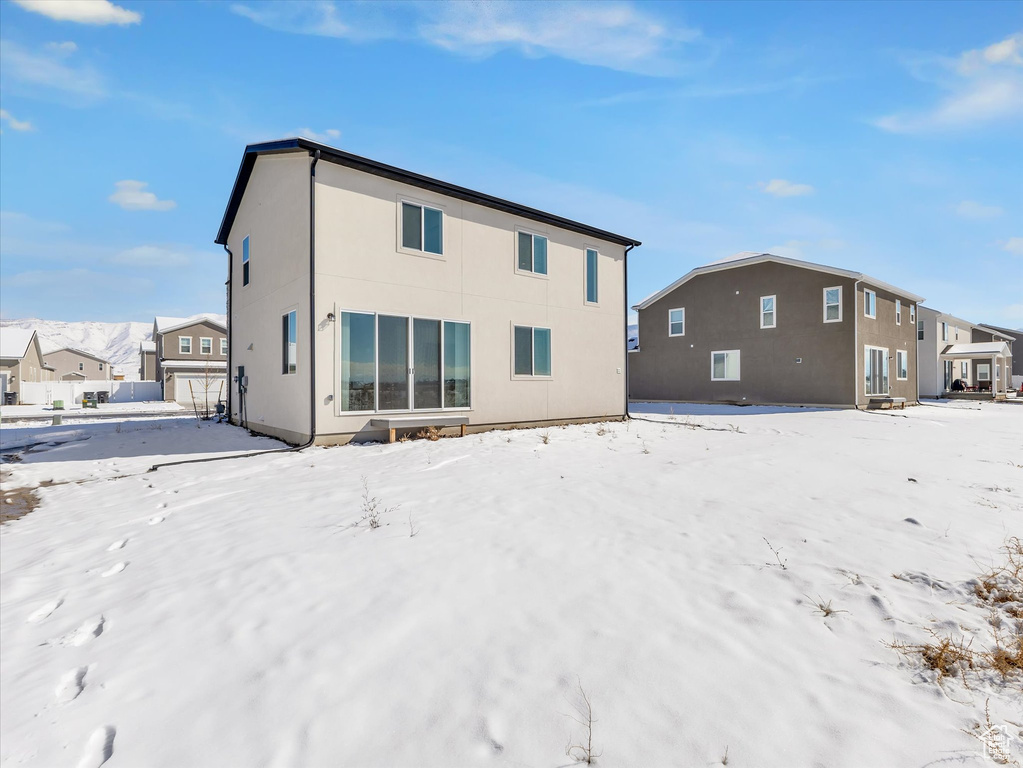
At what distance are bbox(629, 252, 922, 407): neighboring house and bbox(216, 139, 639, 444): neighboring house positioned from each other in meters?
10.7

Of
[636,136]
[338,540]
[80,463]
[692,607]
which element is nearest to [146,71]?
[80,463]

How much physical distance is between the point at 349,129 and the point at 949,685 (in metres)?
13.6

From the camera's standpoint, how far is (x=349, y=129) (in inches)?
453

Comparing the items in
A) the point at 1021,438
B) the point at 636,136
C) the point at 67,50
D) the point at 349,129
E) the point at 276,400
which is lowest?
the point at 1021,438

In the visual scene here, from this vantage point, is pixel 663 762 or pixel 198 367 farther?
pixel 198 367

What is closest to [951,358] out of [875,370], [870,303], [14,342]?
[875,370]

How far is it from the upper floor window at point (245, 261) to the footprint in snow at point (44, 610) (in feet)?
38.3

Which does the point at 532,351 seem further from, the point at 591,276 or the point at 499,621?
the point at 499,621

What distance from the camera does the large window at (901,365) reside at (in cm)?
2261

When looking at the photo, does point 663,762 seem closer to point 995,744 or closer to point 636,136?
point 995,744

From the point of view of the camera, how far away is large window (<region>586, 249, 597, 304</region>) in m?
13.6

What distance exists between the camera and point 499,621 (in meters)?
2.76

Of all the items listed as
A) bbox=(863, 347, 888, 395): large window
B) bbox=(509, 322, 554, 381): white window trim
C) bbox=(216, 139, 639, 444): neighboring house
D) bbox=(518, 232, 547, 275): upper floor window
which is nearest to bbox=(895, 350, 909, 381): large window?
bbox=(863, 347, 888, 395): large window

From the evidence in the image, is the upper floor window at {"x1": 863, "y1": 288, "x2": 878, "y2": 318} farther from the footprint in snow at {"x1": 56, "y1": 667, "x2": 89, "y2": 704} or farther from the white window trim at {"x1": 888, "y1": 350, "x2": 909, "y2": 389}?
the footprint in snow at {"x1": 56, "y1": 667, "x2": 89, "y2": 704}
